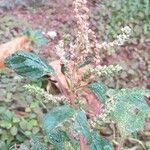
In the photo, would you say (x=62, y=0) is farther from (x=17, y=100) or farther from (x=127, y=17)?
(x=17, y=100)

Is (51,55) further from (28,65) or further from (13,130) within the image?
(28,65)

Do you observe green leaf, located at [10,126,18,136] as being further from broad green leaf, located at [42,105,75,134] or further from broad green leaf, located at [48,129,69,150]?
broad green leaf, located at [42,105,75,134]

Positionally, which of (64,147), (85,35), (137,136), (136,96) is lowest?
(137,136)

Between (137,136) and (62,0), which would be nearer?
(137,136)

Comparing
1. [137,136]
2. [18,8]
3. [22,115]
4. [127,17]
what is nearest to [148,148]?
[137,136]

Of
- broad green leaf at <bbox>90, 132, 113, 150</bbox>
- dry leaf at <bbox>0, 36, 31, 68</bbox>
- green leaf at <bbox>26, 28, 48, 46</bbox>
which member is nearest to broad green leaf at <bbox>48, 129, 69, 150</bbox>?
broad green leaf at <bbox>90, 132, 113, 150</bbox>

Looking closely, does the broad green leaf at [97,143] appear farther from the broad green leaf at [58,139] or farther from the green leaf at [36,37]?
the green leaf at [36,37]
